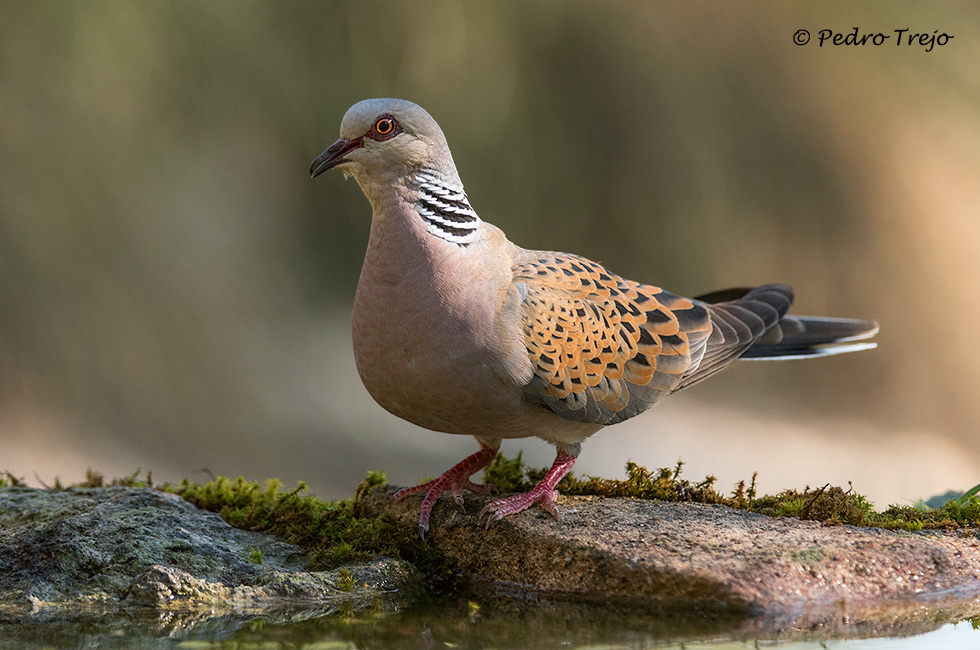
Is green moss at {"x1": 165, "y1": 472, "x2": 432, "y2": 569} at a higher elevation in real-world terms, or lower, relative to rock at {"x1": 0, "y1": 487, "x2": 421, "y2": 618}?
higher

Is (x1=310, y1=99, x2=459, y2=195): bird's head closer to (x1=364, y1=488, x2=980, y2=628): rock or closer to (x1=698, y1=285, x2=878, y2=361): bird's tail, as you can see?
(x1=364, y1=488, x2=980, y2=628): rock

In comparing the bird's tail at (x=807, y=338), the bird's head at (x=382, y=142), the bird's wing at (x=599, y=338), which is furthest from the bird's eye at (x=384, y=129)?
the bird's tail at (x=807, y=338)

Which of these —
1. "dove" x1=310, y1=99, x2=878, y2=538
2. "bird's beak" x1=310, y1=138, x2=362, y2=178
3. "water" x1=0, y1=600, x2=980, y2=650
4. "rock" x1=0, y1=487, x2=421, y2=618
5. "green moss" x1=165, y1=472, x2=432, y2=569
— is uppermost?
"bird's beak" x1=310, y1=138, x2=362, y2=178

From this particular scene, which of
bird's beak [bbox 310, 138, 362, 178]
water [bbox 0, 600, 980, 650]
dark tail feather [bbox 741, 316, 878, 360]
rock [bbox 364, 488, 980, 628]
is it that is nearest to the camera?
water [bbox 0, 600, 980, 650]

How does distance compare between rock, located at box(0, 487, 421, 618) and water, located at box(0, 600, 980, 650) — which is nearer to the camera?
water, located at box(0, 600, 980, 650)

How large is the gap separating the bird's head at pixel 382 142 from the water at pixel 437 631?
1.59 metres

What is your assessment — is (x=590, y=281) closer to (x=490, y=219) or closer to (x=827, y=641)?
(x=827, y=641)

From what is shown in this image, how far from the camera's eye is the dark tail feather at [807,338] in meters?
5.07

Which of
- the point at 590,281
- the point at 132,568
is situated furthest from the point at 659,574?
the point at 132,568

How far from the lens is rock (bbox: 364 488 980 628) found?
340 centimetres

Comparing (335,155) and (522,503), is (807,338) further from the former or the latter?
(335,155)

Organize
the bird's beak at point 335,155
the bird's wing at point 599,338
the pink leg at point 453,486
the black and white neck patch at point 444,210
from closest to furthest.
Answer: the bird's beak at point 335,155, the black and white neck patch at point 444,210, the bird's wing at point 599,338, the pink leg at point 453,486

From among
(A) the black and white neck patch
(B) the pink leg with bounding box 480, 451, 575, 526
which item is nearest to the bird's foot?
(B) the pink leg with bounding box 480, 451, 575, 526

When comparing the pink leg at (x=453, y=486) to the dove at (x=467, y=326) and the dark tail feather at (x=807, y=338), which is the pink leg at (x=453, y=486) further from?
the dark tail feather at (x=807, y=338)
